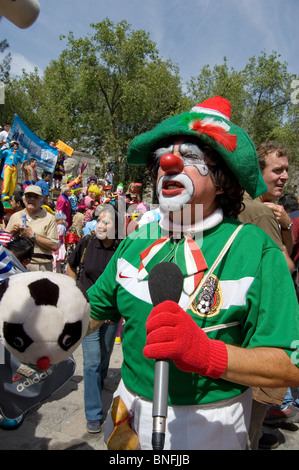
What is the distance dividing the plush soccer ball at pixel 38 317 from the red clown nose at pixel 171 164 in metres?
0.56

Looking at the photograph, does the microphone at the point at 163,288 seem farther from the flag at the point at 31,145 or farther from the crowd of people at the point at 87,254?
the flag at the point at 31,145

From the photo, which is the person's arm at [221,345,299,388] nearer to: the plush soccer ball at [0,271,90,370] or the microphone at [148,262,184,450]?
the microphone at [148,262,184,450]

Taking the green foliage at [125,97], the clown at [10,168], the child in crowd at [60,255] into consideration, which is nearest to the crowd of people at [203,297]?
the child in crowd at [60,255]

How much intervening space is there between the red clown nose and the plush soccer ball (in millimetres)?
559

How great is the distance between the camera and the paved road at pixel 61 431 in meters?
2.77

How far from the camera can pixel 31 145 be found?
10.8m

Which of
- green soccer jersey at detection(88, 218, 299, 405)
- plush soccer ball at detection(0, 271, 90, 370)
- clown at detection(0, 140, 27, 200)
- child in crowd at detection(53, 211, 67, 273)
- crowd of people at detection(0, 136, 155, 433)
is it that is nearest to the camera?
plush soccer ball at detection(0, 271, 90, 370)

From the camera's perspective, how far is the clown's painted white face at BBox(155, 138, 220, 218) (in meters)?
1.40

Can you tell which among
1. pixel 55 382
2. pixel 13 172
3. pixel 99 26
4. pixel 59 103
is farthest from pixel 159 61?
pixel 55 382

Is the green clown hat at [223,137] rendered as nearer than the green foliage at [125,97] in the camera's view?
Yes

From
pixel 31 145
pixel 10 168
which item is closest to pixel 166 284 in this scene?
pixel 10 168

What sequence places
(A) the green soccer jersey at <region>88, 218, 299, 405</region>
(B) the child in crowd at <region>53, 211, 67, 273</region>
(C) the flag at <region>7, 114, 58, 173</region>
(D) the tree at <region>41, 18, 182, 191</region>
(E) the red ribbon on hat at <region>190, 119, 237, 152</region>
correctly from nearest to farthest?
(A) the green soccer jersey at <region>88, 218, 299, 405</region> < (E) the red ribbon on hat at <region>190, 119, 237, 152</region> < (B) the child in crowd at <region>53, 211, 67, 273</region> < (C) the flag at <region>7, 114, 58, 173</region> < (D) the tree at <region>41, 18, 182, 191</region>

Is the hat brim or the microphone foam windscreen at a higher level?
the hat brim

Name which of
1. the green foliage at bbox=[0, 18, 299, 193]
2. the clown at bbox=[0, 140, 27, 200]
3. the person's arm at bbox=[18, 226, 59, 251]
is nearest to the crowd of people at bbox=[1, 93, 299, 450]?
the person's arm at bbox=[18, 226, 59, 251]
